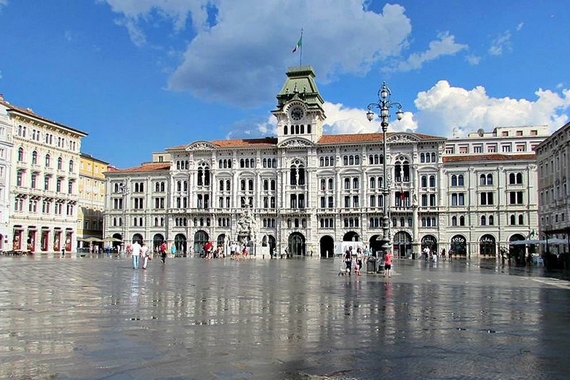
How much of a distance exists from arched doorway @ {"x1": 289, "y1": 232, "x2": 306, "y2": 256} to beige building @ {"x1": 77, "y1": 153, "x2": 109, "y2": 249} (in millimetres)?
32224

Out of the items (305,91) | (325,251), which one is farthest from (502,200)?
(305,91)

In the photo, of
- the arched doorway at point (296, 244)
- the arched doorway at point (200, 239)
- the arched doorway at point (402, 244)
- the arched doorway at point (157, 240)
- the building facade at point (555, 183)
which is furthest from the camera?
the arched doorway at point (157, 240)

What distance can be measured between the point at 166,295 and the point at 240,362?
990 cm

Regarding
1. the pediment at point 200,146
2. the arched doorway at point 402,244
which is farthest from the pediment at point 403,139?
the pediment at point 200,146

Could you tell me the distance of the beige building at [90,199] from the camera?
323 ft

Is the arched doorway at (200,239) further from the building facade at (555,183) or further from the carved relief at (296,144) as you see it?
A: the building facade at (555,183)

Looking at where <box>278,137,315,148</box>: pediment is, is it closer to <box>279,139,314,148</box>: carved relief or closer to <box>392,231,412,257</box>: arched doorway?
<box>279,139,314,148</box>: carved relief

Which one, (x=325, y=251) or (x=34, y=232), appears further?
(x=325, y=251)

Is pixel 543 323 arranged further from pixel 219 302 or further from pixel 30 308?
pixel 30 308

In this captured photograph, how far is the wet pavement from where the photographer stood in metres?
7.57

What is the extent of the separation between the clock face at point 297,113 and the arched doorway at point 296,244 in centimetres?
1851

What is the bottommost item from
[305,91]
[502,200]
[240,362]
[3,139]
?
[240,362]

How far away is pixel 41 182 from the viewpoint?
3059 inches

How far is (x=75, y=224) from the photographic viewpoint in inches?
3386
